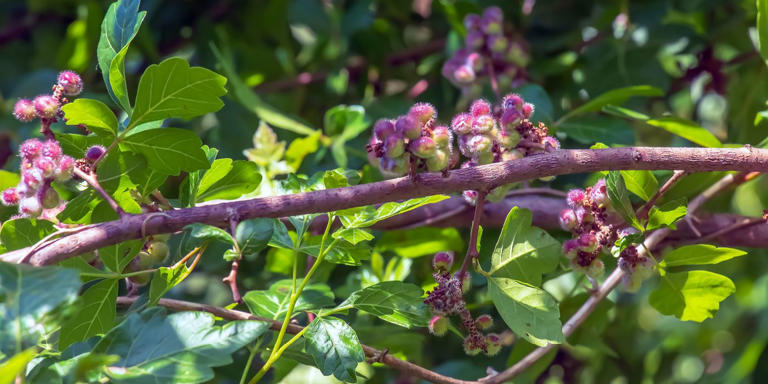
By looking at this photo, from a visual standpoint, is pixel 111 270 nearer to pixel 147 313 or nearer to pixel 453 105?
pixel 147 313

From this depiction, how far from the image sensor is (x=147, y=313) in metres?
0.75

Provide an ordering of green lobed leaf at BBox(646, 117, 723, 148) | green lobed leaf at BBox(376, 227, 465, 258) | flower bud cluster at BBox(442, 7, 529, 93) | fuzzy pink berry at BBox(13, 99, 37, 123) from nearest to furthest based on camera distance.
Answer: fuzzy pink berry at BBox(13, 99, 37, 123) < green lobed leaf at BBox(646, 117, 723, 148) < green lobed leaf at BBox(376, 227, 465, 258) < flower bud cluster at BBox(442, 7, 529, 93)

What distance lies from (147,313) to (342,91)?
107cm

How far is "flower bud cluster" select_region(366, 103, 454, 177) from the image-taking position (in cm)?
82

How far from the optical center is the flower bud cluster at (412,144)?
822mm

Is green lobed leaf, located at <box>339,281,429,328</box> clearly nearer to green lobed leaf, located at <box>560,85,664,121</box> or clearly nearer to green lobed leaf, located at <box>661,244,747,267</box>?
green lobed leaf, located at <box>661,244,747,267</box>

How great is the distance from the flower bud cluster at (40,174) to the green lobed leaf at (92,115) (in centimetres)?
4

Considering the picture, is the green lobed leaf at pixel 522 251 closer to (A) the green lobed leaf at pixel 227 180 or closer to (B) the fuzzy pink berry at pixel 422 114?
(B) the fuzzy pink berry at pixel 422 114

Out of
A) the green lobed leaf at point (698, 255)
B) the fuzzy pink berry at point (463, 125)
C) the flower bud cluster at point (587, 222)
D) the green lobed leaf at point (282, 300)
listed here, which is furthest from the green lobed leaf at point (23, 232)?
the green lobed leaf at point (698, 255)

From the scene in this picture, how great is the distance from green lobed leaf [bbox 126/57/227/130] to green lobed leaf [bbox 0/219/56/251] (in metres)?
0.14

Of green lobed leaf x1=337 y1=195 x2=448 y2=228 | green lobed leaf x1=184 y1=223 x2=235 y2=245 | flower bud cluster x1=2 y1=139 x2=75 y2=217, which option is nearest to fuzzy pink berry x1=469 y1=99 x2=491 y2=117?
green lobed leaf x1=337 y1=195 x2=448 y2=228

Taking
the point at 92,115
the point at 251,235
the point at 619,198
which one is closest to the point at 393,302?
the point at 251,235

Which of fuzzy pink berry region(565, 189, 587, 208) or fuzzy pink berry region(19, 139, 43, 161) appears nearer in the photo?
fuzzy pink berry region(19, 139, 43, 161)

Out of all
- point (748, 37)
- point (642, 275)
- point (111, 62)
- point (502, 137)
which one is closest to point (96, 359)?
point (111, 62)
